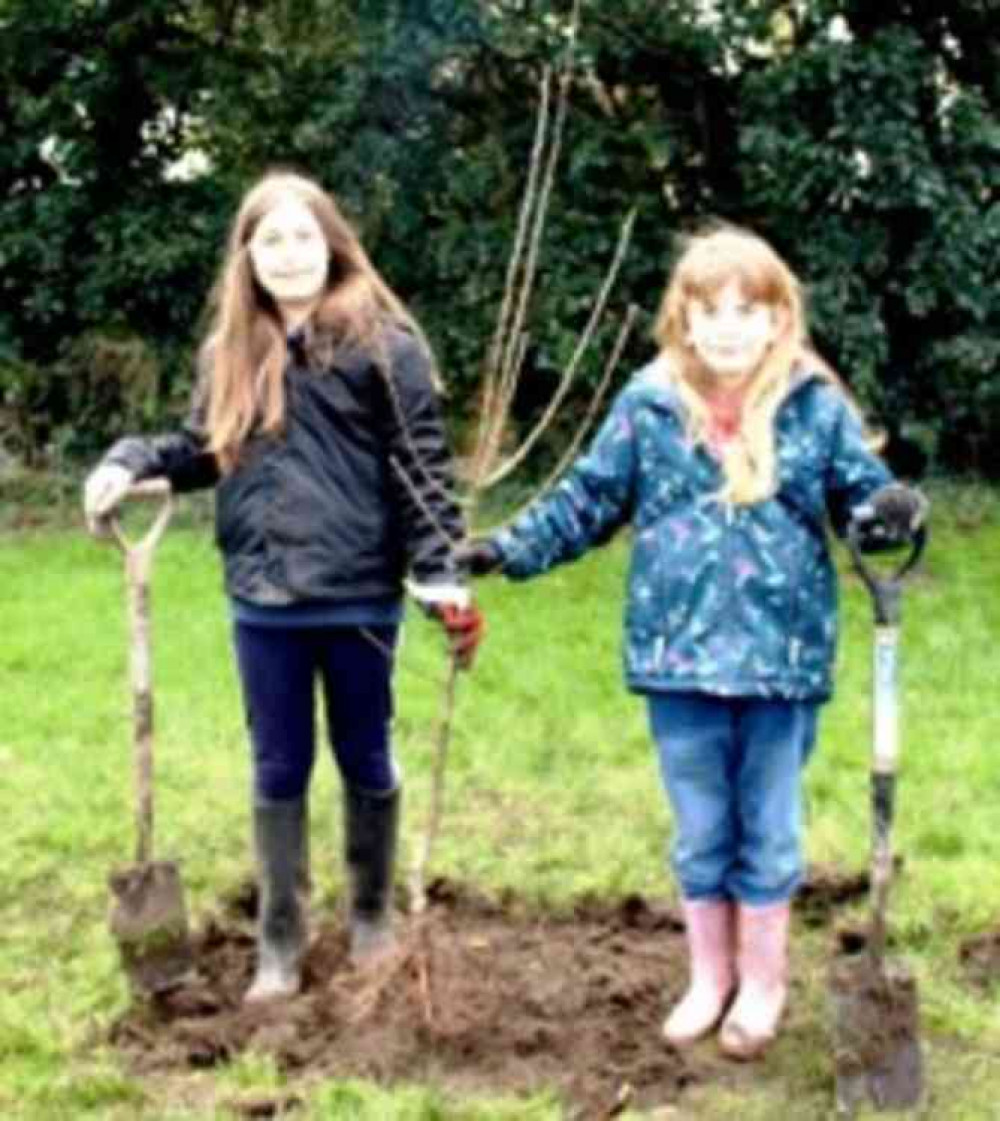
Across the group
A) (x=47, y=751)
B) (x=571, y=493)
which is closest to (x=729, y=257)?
(x=571, y=493)

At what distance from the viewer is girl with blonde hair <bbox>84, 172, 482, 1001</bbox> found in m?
4.78

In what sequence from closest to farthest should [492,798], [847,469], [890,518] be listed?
[890,518]
[847,469]
[492,798]

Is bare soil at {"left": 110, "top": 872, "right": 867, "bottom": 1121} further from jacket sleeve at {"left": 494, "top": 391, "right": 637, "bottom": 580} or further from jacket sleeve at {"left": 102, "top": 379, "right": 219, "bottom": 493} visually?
jacket sleeve at {"left": 102, "top": 379, "right": 219, "bottom": 493}

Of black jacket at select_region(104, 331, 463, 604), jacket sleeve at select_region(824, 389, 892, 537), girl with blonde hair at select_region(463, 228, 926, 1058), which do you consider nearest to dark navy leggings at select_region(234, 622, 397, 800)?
black jacket at select_region(104, 331, 463, 604)

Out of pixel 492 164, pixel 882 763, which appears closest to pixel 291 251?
pixel 882 763

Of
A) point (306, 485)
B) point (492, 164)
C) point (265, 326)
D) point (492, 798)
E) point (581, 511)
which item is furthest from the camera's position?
point (492, 164)

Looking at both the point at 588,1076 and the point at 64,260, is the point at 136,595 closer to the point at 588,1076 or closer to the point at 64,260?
the point at 588,1076

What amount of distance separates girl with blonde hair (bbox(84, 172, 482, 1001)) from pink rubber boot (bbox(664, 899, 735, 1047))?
71 centimetres

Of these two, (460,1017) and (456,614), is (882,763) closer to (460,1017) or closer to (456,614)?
(456,614)

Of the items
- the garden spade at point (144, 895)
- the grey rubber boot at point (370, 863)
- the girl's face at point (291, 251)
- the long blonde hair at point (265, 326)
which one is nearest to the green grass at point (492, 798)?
the garden spade at point (144, 895)

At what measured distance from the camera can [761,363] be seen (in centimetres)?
460

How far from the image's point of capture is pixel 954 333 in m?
12.2

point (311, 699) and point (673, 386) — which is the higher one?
point (673, 386)

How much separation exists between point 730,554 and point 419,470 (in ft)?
2.34
